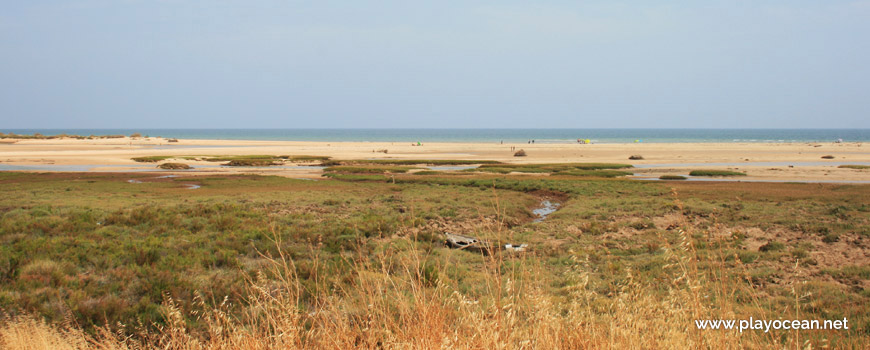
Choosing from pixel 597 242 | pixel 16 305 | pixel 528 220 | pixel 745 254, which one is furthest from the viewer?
pixel 528 220

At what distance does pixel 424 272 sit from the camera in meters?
6.17

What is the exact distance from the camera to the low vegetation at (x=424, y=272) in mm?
4551

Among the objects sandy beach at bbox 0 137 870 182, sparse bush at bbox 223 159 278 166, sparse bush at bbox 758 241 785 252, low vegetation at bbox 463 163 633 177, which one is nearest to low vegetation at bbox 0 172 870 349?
sparse bush at bbox 758 241 785 252

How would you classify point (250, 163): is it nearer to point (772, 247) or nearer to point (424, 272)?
point (772, 247)

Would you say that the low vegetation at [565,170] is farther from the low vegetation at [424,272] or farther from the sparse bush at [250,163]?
the sparse bush at [250,163]

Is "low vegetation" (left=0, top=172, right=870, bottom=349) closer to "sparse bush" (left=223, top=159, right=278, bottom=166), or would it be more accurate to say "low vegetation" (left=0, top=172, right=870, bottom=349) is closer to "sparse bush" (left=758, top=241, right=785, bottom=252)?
"sparse bush" (left=758, top=241, right=785, bottom=252)

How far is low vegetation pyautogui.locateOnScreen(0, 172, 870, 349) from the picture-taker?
4.55m

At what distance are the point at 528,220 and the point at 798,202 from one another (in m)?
11.4

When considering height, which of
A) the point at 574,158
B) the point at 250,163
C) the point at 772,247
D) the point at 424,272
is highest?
the point at 424,272

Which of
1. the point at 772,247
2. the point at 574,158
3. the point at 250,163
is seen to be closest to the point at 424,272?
the point at 772,247

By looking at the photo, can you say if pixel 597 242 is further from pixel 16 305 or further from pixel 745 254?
pixel 16 305

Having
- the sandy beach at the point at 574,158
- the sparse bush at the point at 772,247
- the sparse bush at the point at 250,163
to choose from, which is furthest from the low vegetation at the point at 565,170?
the sparse bush at the point at 772,247

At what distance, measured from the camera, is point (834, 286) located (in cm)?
863

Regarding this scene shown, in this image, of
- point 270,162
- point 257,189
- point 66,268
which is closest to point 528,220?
point 66,268
